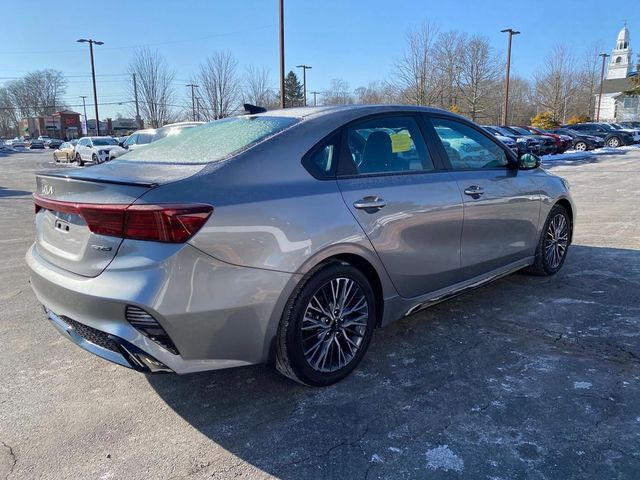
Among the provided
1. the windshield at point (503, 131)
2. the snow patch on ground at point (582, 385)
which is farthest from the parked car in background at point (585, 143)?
the snow patch on ground at point (582, 385)

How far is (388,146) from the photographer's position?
3.37 meters

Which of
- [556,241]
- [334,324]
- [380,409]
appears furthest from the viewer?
[556,241]

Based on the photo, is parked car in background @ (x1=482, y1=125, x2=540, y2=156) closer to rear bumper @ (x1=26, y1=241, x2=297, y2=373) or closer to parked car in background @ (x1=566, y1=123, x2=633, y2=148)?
parked car in background @ (x1=566, y1=123, x2=633, y2=148)

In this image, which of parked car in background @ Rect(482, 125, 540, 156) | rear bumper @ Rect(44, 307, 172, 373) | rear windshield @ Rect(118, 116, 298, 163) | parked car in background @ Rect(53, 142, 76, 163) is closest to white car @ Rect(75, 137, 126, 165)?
parked car in background @ Rect(53, 142, 76, 163)

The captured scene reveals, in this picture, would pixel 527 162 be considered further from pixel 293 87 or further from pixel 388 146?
pixel 293 87

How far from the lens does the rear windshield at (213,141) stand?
284cm

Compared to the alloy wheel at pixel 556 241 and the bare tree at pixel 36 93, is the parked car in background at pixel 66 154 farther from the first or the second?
the bare tree at pixel 36 93

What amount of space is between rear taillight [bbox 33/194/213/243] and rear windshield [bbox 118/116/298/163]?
492 mm

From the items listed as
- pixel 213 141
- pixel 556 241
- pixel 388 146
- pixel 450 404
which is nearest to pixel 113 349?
pixel 213 141

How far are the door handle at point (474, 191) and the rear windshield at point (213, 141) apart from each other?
1.45 metres

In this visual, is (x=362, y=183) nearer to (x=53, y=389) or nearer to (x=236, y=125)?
(x=236, y=125)

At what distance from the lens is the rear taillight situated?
2279 millimetres

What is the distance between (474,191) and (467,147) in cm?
49

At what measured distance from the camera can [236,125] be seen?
3361 millimetres
